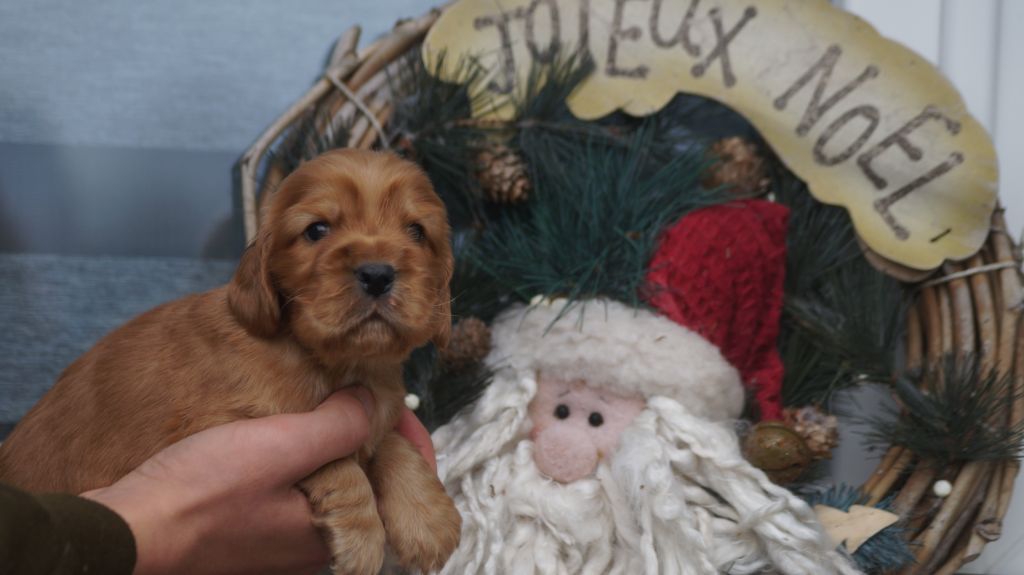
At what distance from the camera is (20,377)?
5.77 ft

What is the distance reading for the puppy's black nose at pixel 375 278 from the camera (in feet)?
3.14

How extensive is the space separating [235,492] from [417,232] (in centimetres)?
39

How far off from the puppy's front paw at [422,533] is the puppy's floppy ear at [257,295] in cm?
28

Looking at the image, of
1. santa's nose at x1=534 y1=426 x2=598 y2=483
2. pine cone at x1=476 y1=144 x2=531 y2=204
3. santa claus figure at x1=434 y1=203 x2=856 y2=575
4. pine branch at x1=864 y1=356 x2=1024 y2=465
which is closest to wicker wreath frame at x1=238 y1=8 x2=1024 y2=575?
pine branch at x1=864 y1=356 x2=1024 y2=465

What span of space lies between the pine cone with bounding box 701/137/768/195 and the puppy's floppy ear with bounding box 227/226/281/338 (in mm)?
850

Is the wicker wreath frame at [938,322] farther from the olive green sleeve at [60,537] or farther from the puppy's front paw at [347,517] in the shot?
the olive green sleeve at [60,537]

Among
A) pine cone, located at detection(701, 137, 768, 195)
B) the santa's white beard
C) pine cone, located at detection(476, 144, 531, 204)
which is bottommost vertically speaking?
the santa's white beard

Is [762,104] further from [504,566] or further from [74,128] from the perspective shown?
[74,128]

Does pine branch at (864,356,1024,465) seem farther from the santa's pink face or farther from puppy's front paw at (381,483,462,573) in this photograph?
puppy's front paw at (381,483,462,573)

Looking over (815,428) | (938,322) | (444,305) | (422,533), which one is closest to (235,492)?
(422,533)

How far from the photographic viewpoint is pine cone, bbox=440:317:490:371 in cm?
139

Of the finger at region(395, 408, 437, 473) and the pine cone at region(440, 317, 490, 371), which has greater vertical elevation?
the pine cone at region(440, 317, 490, 371)

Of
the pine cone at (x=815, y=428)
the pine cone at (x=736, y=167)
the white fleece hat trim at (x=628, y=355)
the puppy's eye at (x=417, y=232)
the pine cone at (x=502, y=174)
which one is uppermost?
the pine cone at (x=736, y=167)

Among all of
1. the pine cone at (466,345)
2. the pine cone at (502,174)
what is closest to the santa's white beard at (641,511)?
the pine cone at (466,345)
